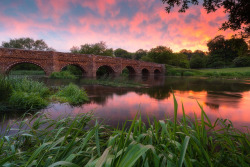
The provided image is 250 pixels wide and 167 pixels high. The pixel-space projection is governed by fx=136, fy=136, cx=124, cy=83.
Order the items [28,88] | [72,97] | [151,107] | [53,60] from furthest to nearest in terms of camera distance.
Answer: [53,60], [72,97], [28,88], [151,107]

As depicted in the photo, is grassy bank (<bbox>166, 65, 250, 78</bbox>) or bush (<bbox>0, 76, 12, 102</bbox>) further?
grassy bank (<bbox>166, 65, 250, 78</bbox>)

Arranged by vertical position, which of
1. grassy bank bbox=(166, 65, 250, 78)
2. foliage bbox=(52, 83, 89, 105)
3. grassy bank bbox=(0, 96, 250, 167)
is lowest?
foliage bbox=(52, 83, 89, 105)

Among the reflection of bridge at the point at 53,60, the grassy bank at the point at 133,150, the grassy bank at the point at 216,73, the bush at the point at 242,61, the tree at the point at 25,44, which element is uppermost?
the tree at the point at 25,44

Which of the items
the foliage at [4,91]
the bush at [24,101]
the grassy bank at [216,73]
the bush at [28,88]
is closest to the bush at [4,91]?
the foliage at [4,91]

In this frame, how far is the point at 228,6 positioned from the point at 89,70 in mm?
22327

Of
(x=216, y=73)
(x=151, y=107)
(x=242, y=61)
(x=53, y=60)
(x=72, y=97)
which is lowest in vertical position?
(x=151, y=107)

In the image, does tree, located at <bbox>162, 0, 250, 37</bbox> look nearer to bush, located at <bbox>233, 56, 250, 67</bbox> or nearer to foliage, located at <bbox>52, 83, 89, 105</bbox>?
foliage, located at <bbox>52, 83, 89, 105</bbox>

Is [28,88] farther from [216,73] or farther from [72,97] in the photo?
[216,73]

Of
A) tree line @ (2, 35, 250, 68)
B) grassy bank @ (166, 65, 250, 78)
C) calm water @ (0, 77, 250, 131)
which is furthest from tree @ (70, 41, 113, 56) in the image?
calm water @ (0, 77, 250, 131)

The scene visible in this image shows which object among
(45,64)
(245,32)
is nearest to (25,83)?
(245,32)

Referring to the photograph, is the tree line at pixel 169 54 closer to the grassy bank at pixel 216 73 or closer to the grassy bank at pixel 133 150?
the grassy bank at pixel 216 73

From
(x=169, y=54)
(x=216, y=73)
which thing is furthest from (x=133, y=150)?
(x=169, y=54)

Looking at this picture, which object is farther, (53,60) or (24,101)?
(53,60)

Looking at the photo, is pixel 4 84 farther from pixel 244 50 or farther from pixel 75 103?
pixel 244 50
